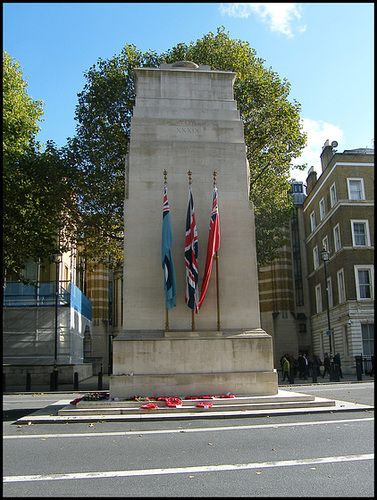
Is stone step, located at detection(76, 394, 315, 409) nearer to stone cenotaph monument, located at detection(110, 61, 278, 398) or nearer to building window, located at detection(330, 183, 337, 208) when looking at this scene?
stone cenotaph monument, located at detection(110, 61, 278, 398)

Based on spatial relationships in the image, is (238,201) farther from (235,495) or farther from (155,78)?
(235,495)

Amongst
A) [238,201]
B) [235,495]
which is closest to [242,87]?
[238,201]

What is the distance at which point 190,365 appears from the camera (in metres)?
→ 13.8

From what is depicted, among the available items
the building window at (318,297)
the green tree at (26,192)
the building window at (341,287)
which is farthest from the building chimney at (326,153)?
the green tree at (26,192)

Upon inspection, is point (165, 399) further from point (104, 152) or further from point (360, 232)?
point (360, 232)

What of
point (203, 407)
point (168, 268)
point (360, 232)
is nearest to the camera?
point (203, 407)

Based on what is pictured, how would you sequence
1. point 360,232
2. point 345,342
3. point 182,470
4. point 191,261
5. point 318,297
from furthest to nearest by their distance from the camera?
point 318,297
point 360,232
point 345,342
point 191,261
point 182,470

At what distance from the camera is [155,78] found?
55.4 feet

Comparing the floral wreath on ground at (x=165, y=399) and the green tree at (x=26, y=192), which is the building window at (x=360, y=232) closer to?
the green tree at (x=26, y=192)

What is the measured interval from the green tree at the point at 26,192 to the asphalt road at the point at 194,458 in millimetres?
16954

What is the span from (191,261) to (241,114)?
16228 millimetres

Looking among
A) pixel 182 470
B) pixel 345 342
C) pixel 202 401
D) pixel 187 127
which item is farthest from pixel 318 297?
pixel 182 470

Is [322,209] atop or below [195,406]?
atop

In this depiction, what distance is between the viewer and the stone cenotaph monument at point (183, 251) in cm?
1371
